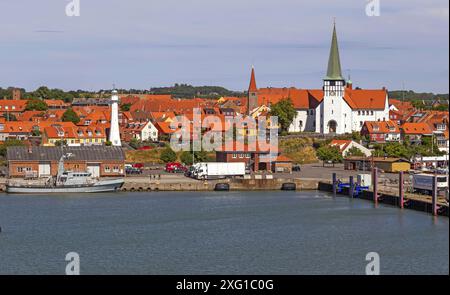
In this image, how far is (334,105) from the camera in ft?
192

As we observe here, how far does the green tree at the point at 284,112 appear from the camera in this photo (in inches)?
2290

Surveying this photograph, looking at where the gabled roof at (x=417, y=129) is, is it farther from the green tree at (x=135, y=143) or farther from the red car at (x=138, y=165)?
the red car at (x=138, y=165)

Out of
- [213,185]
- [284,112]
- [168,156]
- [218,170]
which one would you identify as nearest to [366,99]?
[284,112]

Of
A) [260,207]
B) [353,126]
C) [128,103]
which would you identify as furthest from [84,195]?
[128,103]

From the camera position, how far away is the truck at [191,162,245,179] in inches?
1661

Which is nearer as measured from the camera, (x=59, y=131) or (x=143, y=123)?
(x=59, y=131)

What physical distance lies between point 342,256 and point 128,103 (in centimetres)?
6161

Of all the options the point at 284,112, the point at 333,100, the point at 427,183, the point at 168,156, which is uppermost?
the point at 333,100

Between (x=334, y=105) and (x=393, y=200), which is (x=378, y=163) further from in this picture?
(x=334, y=105)

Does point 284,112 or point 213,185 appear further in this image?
point 284,112

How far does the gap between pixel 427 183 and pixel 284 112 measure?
24.7m

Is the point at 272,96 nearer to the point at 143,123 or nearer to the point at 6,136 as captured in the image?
the point at 143,123

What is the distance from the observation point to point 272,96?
66.3 m
